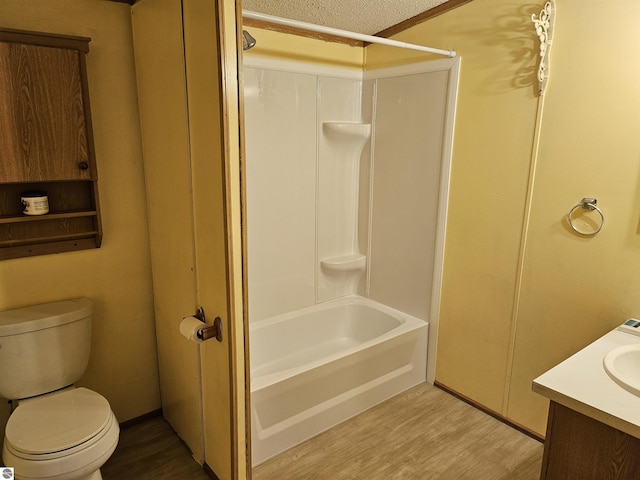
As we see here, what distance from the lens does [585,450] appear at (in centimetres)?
130

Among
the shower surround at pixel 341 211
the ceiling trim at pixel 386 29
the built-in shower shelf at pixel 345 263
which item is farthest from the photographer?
the built-in shower shelf at pixel 345 263

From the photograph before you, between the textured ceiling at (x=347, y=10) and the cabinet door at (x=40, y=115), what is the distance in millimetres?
991

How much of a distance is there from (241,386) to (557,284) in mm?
1580

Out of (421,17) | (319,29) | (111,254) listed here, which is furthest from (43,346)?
(421,17)

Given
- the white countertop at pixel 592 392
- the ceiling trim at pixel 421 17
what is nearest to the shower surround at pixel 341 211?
the ceiling trim at pixel 421 17

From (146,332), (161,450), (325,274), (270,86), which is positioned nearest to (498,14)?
(270,86)

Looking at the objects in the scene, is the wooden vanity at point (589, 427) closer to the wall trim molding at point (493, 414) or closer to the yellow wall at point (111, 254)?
the wall trim molding at point (493, 414)

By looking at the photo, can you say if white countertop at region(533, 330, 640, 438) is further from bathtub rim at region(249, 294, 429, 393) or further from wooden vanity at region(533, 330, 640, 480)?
bathtub rim at region(249, 294, 429, 393)

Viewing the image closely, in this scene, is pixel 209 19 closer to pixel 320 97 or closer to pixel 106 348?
pixel 320 97

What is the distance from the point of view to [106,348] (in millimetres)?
2195

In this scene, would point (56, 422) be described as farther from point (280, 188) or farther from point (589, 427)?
point (589, 427)

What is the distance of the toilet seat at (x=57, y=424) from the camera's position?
155 cm

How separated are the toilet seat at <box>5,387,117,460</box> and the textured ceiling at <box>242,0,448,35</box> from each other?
6.77 feet

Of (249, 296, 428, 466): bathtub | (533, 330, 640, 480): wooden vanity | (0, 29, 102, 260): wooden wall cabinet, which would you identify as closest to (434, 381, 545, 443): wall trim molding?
(249, 296, 428, 466): bathtub
